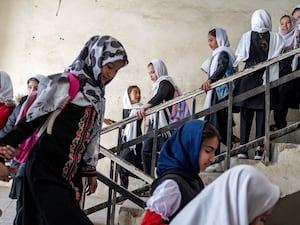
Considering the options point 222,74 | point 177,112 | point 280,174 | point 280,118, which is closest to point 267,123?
point 280,174

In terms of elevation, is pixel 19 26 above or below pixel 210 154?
above

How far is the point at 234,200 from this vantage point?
1.29m

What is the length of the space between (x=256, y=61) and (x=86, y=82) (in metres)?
2.21

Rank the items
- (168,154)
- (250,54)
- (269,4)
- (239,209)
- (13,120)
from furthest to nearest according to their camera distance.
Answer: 1. (269,4)
2. (250,54)
3. (13,120)
4. (168,154)
5. (239,209)

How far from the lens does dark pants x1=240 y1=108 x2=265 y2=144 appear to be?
3809 millimetres

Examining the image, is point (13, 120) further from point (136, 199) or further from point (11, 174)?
point (136, 199)

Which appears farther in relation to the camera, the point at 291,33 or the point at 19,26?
the point at 19,26

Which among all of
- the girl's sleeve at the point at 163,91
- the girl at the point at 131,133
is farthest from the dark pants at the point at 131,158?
the girl's sleeve at the point at 163,91

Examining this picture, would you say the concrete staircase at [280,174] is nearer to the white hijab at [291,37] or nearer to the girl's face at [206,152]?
the white hijab at [291,37]

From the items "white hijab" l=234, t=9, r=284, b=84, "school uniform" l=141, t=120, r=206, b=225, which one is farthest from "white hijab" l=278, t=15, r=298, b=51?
"school uniform" l=141, t=120, r=206, b=225

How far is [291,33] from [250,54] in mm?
857

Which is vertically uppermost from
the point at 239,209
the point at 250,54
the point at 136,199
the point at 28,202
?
the point at 250,54

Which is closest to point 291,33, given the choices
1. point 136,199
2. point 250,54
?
point 250,54

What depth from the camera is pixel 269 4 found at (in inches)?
235
